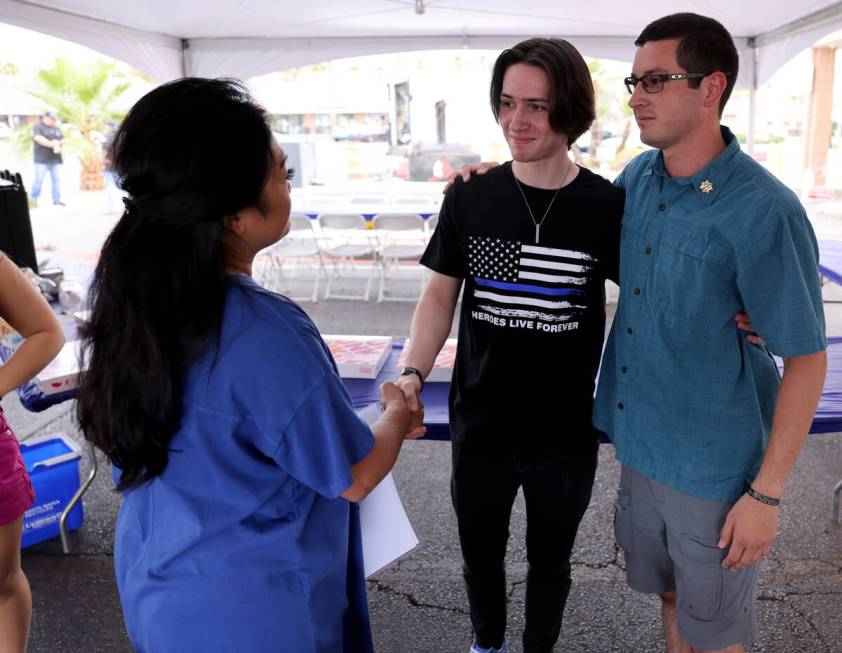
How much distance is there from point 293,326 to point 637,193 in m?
0.92

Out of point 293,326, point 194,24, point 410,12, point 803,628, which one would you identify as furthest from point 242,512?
point 194,24

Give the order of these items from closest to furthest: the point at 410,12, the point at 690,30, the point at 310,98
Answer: the point at 690,30 < the point at 410,12 < the point at 310,98

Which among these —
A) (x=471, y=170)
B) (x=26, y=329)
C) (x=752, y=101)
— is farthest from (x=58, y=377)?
(x=752, y=101)

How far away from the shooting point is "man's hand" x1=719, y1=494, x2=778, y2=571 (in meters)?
1.39

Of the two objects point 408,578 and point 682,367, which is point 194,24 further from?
point 682,367

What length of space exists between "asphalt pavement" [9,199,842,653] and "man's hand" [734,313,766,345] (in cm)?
142

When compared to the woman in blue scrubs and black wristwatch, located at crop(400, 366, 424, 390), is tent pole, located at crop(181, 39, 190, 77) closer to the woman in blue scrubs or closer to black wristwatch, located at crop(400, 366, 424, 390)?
black wristwatch, located at crop(400, 366, 424, 390)

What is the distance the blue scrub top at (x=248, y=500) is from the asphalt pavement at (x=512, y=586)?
147 cm

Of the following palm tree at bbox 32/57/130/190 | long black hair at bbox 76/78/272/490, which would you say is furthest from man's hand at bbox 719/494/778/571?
palm tree at bbox 32/57/130/190

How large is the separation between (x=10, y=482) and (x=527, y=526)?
132 cm

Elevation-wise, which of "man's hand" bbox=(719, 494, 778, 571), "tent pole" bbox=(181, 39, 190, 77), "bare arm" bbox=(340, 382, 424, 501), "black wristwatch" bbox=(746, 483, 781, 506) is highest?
"tent pole" bbox=(181, 39, 190, 77)

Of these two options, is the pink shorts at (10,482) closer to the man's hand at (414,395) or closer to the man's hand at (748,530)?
the man's hand at (414,395)

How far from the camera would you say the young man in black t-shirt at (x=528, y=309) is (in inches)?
63.9

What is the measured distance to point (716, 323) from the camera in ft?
4.63
